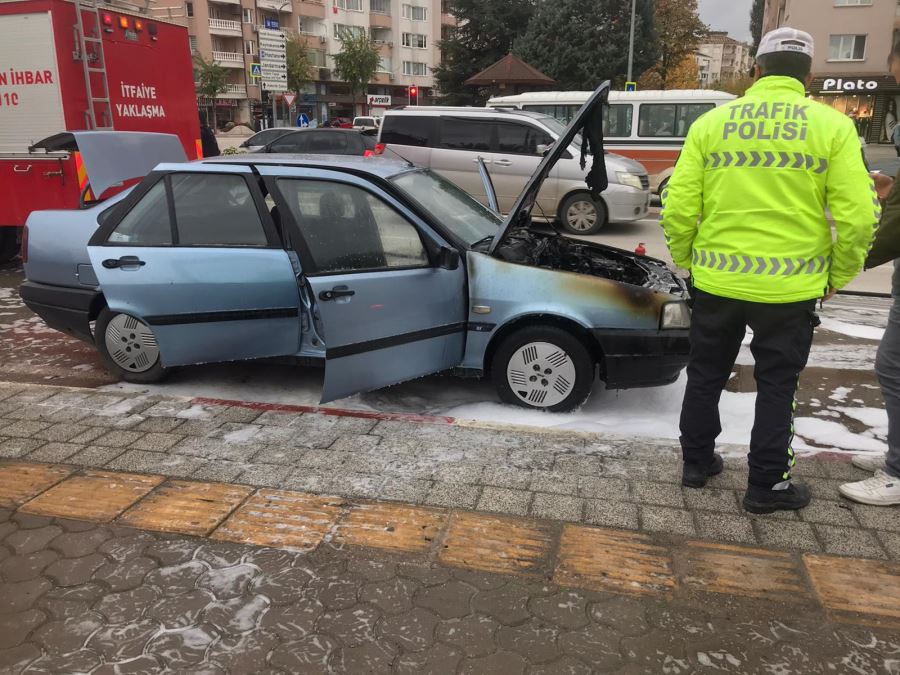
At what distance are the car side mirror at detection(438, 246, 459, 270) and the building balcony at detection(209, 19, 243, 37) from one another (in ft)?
191

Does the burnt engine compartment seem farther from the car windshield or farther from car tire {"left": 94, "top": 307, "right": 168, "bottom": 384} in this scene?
car tire {"left": 94, "top": 307, "right": 168, "bottom": 384}

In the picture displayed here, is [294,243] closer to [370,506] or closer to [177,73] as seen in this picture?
[370,506]

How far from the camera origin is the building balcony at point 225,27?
5456 centimetres

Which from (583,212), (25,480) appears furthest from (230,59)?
(25,480)

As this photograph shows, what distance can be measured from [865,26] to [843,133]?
45.2 meters

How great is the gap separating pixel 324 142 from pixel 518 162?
7187 mm

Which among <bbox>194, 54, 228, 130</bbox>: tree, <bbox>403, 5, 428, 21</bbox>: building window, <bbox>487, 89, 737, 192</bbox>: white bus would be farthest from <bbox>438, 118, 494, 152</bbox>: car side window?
<bbox>403, 5, 428, 21</bbox>: building window

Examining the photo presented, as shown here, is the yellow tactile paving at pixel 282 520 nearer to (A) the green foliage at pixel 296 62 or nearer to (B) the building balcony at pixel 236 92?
(A) the green foliage at pixel 296 62

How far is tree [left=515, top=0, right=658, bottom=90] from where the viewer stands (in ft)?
102

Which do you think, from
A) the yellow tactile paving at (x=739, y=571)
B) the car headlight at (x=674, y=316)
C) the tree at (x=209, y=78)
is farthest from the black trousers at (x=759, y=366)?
the tree at (x=209, y=78)

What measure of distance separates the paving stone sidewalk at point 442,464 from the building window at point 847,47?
147ft

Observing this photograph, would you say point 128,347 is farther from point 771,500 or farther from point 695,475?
point 771,500

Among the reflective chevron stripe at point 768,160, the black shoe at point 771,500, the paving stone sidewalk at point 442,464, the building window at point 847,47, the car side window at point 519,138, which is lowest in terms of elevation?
the paving stone sidewalk at point 442,464

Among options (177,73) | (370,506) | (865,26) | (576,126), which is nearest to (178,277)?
(370,506)
